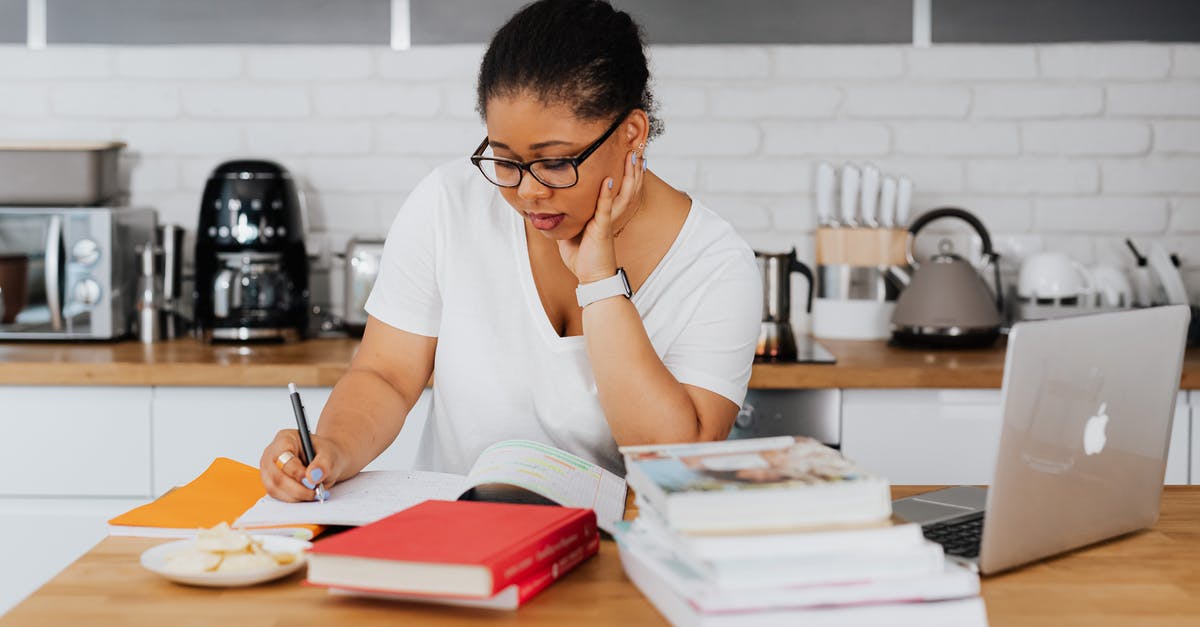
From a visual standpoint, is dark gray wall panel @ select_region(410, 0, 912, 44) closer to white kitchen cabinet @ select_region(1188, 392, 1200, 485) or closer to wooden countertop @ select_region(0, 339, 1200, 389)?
wooden countertop @ select_region(0, 339, 1200, 389)

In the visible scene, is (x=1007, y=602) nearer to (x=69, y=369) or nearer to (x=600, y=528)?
(x=600, y=528)

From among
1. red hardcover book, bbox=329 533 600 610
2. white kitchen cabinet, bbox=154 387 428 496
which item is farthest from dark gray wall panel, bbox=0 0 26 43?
red hardcover book, bbox=329 533 600 610

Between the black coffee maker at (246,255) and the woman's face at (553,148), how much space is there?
1.40 metres

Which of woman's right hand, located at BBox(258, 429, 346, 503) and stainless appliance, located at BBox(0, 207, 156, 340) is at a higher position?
stainless appliance, located at BBox(0, 207, 156, 340)

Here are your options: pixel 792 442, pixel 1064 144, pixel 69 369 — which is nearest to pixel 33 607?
pixel 792 442

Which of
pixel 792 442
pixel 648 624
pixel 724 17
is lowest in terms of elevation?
pixel 648 624

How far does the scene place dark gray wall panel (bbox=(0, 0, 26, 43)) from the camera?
315 cm

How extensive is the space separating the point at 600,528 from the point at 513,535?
0.22m

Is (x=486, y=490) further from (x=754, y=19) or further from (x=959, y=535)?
(x=754, y=19)

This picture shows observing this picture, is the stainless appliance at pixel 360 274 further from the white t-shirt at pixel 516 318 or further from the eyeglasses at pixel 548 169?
the eyeglasses at pixel 548 169

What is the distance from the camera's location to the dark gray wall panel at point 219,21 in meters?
3.15

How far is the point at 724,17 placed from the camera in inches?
123

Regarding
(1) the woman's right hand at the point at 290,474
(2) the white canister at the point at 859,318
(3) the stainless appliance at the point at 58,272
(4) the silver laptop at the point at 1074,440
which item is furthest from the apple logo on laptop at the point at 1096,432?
(3) the stainless appliance at the point at 58,272

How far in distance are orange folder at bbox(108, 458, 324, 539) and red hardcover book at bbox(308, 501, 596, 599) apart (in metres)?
0.17
